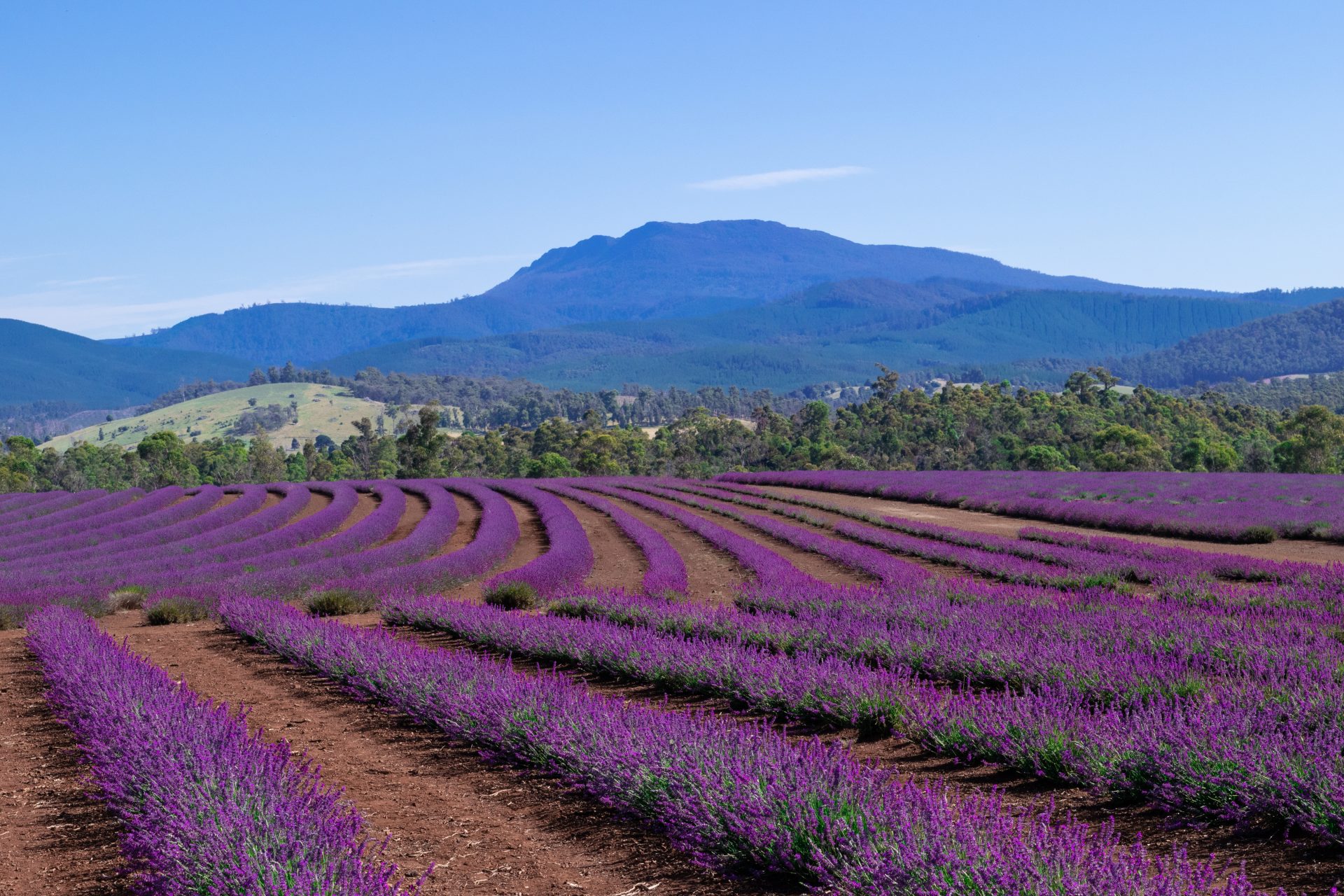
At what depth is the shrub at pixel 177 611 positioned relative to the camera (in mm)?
14117

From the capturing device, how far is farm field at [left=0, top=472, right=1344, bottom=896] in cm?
421

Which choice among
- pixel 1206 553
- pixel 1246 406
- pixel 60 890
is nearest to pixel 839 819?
pixel 60 890

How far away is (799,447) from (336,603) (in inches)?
2670

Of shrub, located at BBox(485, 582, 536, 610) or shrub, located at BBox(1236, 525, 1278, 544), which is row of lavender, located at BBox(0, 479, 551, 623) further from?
shrub, located at BBox(1236, 525, 1278, 544)

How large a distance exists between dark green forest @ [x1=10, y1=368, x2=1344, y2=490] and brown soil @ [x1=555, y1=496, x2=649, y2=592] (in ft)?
144

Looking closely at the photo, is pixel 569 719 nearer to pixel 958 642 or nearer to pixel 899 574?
pixel 958 642

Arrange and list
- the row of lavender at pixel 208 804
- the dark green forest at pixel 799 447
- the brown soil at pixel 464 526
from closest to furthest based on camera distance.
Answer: the row of lavender at pixel 208 804
the brown soil at pixel 464 526
the dark green forest at pixel 799 447

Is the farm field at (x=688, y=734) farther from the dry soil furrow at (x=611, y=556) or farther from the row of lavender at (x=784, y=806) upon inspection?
the dry soil furrow at (x=611, y=556)

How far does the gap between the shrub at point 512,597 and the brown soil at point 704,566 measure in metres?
2.27

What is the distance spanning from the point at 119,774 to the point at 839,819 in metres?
3.58

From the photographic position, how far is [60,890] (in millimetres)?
4684

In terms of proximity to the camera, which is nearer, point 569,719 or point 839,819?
point 839,819

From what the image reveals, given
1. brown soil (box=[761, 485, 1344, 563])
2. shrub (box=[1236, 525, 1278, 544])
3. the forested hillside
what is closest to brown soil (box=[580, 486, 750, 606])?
brown soil (box=[761, 485, 1344, 563])

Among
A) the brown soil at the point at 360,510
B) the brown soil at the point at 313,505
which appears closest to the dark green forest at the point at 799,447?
the brown soil at the point at 313,505
